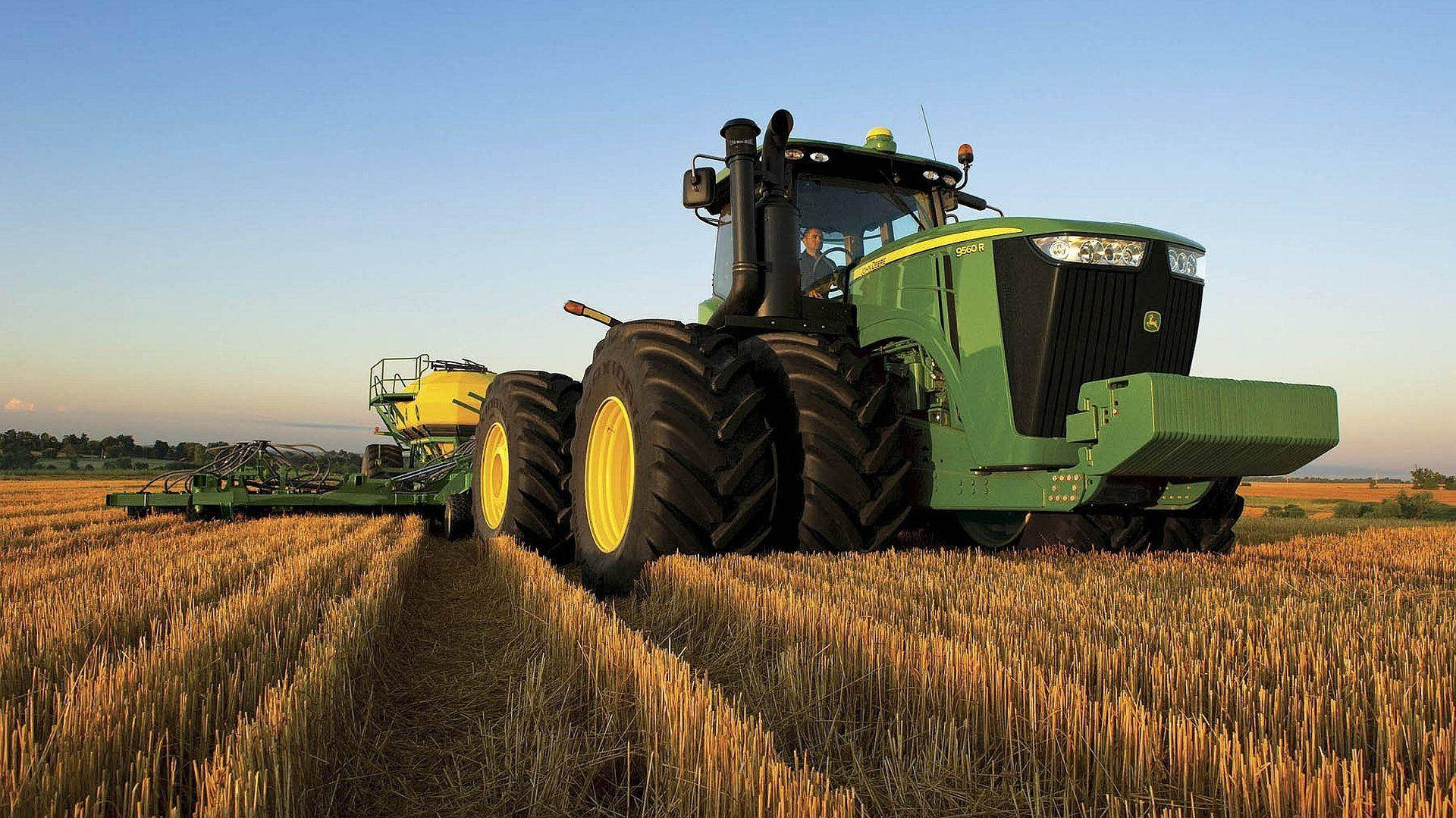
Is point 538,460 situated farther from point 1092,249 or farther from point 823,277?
point 1092,249

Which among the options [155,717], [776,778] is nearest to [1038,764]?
[776,778]

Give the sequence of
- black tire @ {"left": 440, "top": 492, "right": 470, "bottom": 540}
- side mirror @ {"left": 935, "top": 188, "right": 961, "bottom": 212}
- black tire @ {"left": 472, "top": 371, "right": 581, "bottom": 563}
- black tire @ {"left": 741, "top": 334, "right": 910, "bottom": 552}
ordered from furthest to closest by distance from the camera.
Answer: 1. black tire @ {"left": 440, "top": 492, "right": 470, "bottom": 540}
2. black tire @ {"left": 472, "top": 371, "right": 581, "bottom": 563}
3. side mirror @ {"left": 935, "top": 188, "right": 961, "bottom": 212}
4. black tire @ {"left": 741, "top": 334, "right": 910, "bottom": 552}

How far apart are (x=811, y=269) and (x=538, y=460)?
275 centimetres

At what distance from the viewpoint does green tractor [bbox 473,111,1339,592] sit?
170 inches

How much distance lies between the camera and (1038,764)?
6.47ft

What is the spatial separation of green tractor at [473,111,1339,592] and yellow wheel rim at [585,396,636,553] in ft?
0.13

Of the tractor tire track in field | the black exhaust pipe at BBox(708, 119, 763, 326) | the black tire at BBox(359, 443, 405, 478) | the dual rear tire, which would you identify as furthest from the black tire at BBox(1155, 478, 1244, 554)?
the black tire at BBox(359, 443, 405, 478)

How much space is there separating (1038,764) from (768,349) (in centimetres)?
341

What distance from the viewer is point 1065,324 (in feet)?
15.3

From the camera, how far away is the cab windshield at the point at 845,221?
19.9 ft

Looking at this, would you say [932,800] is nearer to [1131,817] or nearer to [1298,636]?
[1131,817]

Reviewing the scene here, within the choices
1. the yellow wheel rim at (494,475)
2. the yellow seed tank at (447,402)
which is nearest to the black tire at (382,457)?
the yellow seed tank at (447,402)

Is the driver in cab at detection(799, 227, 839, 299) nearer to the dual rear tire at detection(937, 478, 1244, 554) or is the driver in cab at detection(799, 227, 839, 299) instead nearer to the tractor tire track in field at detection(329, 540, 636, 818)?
the dual rear tire at detection(937, 478, 1244, 554)

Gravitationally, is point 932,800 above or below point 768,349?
below
